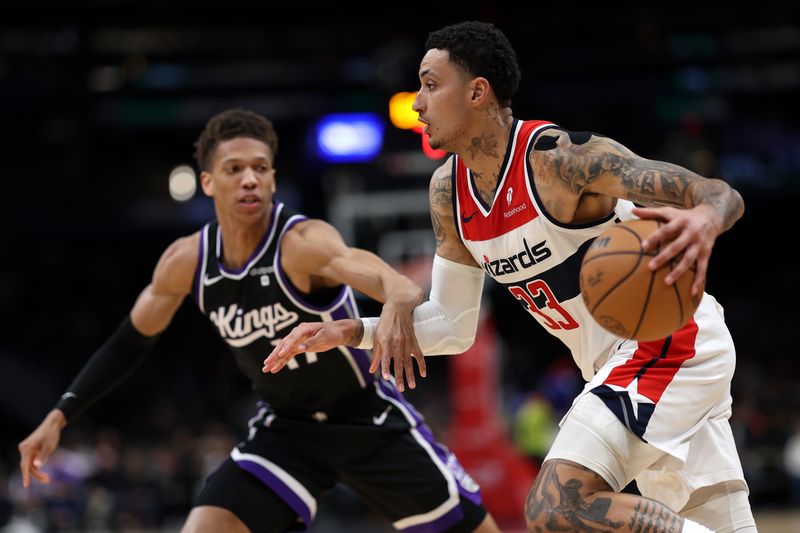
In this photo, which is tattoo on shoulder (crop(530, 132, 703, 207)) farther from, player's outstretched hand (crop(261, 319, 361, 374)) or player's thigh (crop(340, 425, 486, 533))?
player's thigh (crop(340, 425, 486, 533))

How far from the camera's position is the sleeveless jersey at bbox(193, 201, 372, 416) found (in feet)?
15.7

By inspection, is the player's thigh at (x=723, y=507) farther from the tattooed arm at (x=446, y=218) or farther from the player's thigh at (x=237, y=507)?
the player's thigh at (x=237, y=507)

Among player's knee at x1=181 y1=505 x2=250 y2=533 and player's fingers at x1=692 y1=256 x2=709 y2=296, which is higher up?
player's fingers at x1=692 y1=256 x2=709 y2=296

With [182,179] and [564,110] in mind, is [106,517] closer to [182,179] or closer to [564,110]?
[182,179]

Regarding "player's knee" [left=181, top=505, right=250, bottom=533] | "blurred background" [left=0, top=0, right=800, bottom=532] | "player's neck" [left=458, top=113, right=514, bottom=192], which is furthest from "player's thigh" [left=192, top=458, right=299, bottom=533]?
"blurred background" [left=0, top=0, right=800, bottom=532]

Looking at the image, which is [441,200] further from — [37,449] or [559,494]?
[37,449]

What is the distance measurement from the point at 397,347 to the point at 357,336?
24 cm

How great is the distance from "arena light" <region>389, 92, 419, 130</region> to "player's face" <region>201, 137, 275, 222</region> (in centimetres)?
970

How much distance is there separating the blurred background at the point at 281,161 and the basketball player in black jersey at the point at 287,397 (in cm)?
880

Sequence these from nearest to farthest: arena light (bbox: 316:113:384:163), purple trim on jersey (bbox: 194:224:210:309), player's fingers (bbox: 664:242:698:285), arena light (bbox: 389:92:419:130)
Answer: player's fingers (bbox: 664:242:698:285), purple trim on jersey (bbox: 194:224:210:309), arena light (bbox: 389:92:419:130), arena light (bbox: 316:113:384:163)

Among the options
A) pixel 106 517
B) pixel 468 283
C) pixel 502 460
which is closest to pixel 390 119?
pixel 502 460

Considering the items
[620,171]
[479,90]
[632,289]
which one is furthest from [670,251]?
[479,90]

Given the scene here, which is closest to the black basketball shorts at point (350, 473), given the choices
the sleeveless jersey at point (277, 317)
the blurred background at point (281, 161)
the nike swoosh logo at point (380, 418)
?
the nike swoosh logo at point (380, 418)

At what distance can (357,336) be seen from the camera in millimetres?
3955
